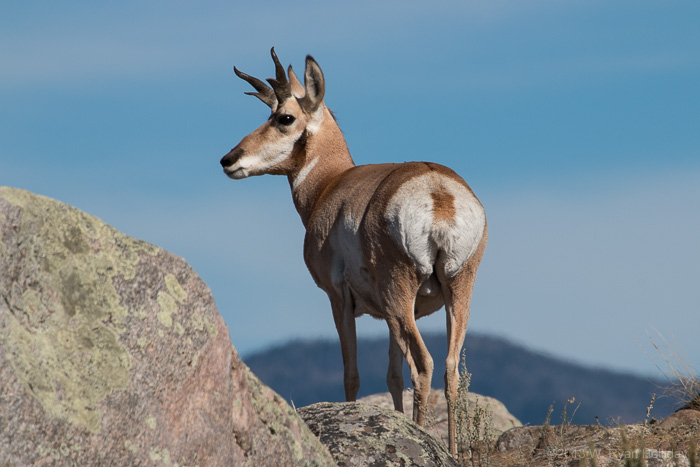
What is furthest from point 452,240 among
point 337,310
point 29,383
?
point 29,383

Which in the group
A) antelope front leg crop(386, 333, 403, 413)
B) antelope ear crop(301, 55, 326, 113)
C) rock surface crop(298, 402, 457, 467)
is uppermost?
antelope ear crop(301, 55, 326, 113)

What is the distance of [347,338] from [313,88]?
3700mm

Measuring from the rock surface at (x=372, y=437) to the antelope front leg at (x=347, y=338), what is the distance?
3.36m

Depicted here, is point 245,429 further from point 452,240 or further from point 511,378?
point 511,378

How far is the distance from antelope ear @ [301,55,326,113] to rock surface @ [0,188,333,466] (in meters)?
7.52

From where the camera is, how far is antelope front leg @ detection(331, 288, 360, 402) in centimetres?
958

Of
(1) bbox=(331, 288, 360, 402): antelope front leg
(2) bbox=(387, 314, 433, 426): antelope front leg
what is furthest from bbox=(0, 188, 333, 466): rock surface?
(1) bbox=(331, 288, 360, 402): antelope front leg

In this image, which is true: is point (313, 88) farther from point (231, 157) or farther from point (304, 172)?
point (231, 157)

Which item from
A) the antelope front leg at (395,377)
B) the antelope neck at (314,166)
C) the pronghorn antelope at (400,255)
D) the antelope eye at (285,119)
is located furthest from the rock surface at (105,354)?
the antelope eye at (285,119)

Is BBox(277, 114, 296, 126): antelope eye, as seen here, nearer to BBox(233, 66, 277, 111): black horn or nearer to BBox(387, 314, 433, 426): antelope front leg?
BBox(233, 66, 277, 111): black horn

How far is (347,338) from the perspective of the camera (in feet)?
32.0

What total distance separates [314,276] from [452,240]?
7.09ft

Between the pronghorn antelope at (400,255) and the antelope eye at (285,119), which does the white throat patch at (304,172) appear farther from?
the pronghorn antelope at (400,255)

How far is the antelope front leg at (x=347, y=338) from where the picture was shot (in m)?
9.58
